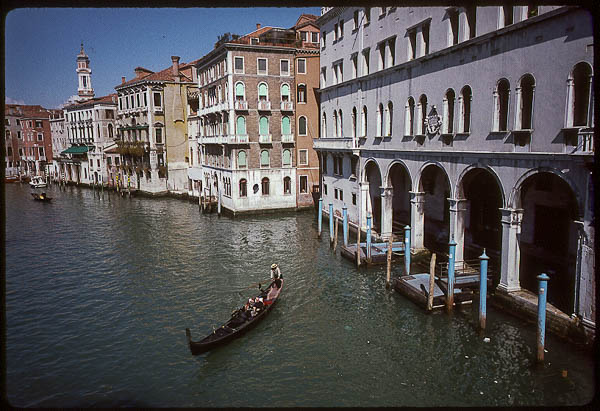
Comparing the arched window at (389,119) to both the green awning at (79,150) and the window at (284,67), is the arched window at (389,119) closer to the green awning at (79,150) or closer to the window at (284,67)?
the window at (284,67)

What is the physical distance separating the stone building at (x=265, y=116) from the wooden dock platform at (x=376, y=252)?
13.8 m

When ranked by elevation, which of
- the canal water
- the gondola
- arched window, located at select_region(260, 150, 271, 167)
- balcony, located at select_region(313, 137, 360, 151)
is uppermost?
balcony, located at select_region(313, 137, 360, 151)

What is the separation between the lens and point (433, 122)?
17234mm

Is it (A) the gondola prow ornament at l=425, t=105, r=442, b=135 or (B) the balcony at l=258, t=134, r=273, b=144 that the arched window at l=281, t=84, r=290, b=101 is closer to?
(B) the balcony at l=258, t=134, r=273, b=144

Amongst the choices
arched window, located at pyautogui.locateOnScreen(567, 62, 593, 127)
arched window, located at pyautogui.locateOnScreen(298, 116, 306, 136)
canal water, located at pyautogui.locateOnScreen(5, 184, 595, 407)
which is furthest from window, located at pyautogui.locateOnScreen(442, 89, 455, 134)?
arched window, located at pyautogui.locateOnScreen(298, 116, 306, 136)

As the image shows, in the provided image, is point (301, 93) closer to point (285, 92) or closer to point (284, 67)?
point (285, 92)

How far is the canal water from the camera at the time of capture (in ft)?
33.9

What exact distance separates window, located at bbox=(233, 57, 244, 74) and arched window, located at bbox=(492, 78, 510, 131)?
2191 centimetres

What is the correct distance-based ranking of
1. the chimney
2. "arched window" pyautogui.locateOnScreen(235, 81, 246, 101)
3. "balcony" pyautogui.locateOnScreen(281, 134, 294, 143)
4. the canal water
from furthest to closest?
1. the chimney
2. "balcony" pyautogui.locateOnScreen(281, 134, 294, 143)
3. "arched window" pyautogui.locateOnScreen(235, 81, 246, 101)
4. the canal water

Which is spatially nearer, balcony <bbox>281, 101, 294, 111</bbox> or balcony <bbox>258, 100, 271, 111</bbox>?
balcony <bbox>258, 100, 271, 111</bbox>

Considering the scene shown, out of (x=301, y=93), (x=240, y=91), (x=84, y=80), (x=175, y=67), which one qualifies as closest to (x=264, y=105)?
(x=240, y=91)

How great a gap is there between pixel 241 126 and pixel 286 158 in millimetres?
4319

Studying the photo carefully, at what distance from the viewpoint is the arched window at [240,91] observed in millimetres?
32219

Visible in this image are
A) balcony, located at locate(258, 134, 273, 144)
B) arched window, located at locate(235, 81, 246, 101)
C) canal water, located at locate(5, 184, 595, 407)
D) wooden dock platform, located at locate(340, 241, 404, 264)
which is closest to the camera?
canal water, located at locate(5, 184, 595, 407)
